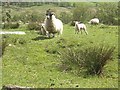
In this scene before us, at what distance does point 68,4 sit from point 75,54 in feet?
362

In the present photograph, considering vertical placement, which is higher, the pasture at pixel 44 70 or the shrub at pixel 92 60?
the shrub at pixel 92 60

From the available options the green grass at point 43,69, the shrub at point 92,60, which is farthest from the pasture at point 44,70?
the shrub at point 92,60

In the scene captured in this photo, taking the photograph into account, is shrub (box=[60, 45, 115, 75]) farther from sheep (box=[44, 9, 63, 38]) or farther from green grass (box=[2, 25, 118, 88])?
sheep (box=[44, 9, 63, 38])

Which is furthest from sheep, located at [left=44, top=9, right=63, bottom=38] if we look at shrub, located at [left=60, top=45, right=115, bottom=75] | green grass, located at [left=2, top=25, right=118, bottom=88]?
shrub, located at [left=60, top=45, right=115, bottom=75]

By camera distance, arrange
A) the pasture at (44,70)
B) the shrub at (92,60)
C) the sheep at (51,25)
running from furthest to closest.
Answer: the sheep at (51,25)
the shrub at (92,60)
the pasture at (44,70)

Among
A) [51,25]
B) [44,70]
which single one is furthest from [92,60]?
[51,25]

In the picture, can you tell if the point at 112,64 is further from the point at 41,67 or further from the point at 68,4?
the point at 68,4

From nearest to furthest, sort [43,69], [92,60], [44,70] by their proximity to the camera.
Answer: [92,60], [44,70], [43,69]

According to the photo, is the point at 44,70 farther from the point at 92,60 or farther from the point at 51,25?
the point at 51,25

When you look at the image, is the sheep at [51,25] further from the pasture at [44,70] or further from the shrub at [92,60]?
the shrub at [92,60]

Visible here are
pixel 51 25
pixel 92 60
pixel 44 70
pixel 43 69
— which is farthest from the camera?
pixel 51 25

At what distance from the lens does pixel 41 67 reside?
1300 cm

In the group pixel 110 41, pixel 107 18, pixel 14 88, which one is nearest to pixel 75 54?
pixel 14 88

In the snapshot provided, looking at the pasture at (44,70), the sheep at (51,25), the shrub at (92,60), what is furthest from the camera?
the sheep at (51,25)
